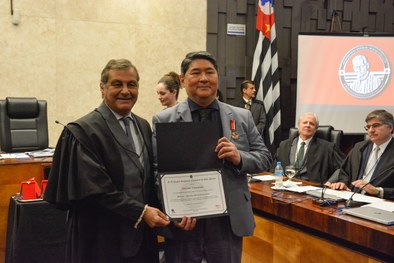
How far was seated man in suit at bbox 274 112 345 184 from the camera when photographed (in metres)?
3.82

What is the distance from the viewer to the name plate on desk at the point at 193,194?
1.67 m

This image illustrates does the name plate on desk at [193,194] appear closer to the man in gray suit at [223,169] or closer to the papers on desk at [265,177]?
the man in gray suit at [223,169]

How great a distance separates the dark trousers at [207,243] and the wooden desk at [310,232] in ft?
2.46

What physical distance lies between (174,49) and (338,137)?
9.87 feet

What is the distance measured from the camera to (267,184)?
3150 millimetres

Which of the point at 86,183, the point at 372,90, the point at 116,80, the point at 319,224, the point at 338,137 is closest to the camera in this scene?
the point at 86,183

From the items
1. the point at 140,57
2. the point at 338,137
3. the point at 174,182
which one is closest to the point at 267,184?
the point at 338,137

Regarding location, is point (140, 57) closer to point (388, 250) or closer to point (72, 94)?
point (72, 94)

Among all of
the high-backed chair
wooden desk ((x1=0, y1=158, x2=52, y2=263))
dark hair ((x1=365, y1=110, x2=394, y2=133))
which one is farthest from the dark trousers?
the high-backed chair

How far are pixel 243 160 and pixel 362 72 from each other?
491 cm

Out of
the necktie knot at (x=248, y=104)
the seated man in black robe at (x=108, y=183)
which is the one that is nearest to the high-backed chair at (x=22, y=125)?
the necktie knot at (x=248, y=104)

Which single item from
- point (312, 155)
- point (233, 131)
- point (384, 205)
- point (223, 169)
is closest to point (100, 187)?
point (223, 169)

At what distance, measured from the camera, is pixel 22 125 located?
16.1 feet

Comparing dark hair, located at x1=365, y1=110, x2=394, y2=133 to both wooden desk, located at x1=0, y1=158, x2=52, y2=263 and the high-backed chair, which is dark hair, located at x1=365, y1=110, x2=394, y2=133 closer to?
wooden desk, located at x1=0, y1=158, x2=52, y2=263
